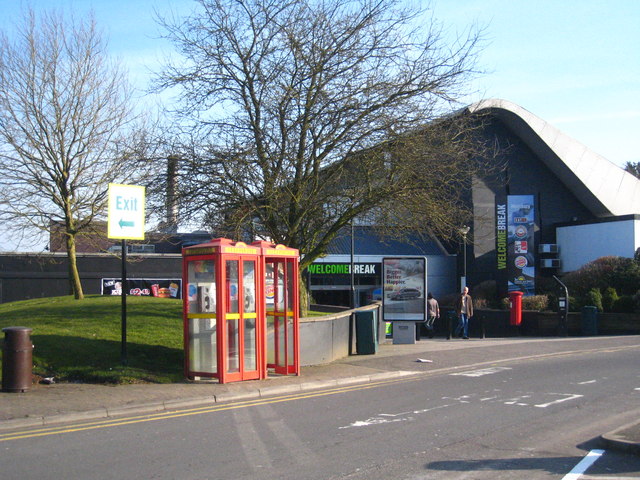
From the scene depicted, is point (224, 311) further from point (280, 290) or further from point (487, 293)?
point (487, 293)

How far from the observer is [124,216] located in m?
13.7

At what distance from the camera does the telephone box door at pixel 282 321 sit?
1409cm

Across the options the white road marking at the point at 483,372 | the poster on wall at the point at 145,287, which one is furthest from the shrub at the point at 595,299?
the poster on wall at the point at 145,287

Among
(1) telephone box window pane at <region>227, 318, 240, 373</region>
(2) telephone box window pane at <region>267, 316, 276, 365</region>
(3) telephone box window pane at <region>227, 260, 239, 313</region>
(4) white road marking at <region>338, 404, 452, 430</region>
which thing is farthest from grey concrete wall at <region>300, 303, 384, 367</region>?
(4) white road marking at <region>338, 404, 452, 430</region>

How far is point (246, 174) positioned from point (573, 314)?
53.8ft

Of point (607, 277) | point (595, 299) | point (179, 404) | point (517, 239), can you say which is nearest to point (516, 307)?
point (595, 299)

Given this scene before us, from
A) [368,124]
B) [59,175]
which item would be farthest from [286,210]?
[59,175]

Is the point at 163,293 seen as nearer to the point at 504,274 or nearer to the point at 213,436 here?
the point at 504,274

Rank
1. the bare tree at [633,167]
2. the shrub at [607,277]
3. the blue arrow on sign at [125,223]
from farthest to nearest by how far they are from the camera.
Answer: the bare tree at [633,167] < the shrub at [607,277] < the blue arrow on sign at [125,223]

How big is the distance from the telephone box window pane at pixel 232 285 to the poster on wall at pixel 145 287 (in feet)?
79.0

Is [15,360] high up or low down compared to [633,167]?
down

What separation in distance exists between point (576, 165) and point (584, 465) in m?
39.1

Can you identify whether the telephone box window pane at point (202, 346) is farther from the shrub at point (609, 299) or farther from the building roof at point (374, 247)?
the building roof at point (374, 247)

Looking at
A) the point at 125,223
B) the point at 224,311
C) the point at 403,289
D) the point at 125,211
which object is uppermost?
the point at 125,211
